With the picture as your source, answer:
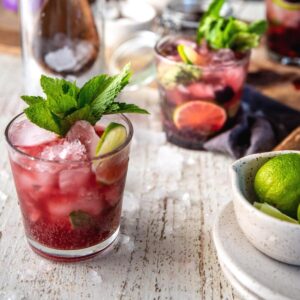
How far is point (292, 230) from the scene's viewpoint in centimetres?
96

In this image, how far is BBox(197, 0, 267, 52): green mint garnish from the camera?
4.77ft

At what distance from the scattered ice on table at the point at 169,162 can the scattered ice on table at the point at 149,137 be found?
0.03 m

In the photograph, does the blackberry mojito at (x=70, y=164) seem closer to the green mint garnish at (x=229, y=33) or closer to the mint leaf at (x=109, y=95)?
the mint leaf at (x=109, y=95)

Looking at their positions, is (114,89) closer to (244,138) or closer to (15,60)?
(244,138)

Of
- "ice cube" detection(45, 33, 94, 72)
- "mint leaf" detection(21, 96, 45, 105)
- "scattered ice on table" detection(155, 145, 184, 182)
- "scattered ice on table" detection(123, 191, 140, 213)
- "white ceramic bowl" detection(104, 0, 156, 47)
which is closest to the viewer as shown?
"mint leaf" detection(21, 96, 45, 105)

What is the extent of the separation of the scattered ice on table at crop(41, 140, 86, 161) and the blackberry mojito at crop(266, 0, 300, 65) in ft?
3.36

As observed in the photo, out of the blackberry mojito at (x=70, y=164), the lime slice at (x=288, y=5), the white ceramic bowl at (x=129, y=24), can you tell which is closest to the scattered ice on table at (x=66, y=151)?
the blackberry mojito at (x=70, y=164)

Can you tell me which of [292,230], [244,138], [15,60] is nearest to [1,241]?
[292,230]

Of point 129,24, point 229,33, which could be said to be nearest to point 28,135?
point 229,33

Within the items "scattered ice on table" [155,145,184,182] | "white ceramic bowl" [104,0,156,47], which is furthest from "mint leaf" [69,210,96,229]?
"white ceramic bowl" [104,0,156,47]

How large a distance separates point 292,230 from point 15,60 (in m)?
1.16

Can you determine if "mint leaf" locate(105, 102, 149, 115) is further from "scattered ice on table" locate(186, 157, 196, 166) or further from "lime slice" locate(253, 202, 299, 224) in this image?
"scattered ice on table" locate(186, 157, 196, 166)

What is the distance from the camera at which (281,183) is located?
3.41 feet

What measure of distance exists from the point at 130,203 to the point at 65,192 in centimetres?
28
